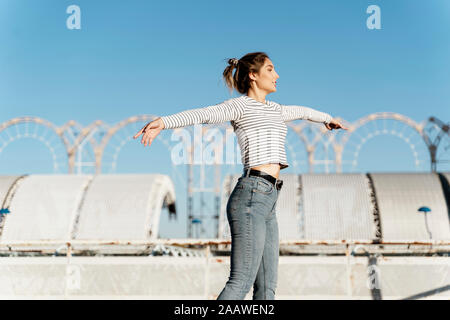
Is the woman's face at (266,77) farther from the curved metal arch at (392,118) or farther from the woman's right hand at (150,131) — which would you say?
the curved metal arch at (392,118)

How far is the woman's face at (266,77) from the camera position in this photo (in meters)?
3.78

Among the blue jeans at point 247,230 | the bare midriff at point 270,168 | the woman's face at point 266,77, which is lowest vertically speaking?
the blue jeans at point 247,230

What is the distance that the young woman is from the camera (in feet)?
11.0

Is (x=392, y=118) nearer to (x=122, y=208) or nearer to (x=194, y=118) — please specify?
(x=122, y=208)

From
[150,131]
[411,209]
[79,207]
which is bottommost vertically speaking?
[411,209]

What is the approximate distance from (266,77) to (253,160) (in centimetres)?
64

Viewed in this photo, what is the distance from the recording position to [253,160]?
11.6ft

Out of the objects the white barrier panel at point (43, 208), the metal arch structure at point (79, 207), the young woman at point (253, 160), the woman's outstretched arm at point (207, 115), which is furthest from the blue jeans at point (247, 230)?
the white barrier panel at point (43, 208)

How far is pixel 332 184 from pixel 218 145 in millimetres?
17881

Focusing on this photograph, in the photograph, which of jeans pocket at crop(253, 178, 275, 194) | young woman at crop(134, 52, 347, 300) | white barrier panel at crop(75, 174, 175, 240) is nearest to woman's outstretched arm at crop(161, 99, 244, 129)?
young woman at crop(134, 52, 347, 300)

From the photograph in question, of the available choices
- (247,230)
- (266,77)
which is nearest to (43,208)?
(266,77)
